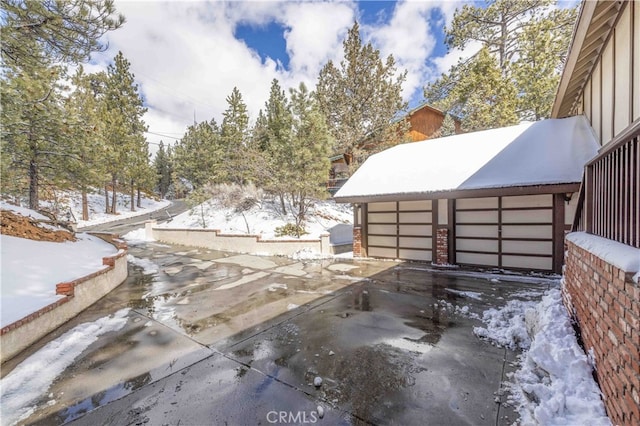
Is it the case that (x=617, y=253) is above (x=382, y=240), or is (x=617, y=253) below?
above

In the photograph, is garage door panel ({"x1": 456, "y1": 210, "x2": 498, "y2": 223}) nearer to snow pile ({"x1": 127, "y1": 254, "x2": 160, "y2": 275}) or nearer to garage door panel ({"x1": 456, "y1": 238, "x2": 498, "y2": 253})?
garage door panel ({"x1": 456, "y1": 238, "x2": 498, "y2": 253})

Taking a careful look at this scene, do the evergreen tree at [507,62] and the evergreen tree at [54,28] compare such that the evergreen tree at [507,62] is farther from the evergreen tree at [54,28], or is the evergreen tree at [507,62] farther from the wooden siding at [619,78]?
the evergreen tree at [54,28]

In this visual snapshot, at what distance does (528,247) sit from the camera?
7797 mm

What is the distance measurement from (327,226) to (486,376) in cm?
1236

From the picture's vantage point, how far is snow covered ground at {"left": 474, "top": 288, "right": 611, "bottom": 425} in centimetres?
223

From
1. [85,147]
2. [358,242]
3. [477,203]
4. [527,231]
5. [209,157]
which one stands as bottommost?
[358,242]

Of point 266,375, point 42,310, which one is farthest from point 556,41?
point 42,310

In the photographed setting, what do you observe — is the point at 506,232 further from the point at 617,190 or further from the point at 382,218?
the point at 617,190

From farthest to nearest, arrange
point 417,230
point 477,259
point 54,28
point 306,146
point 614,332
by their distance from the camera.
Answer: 1. point 306,146
2. point 417,230
3. point 477,259
4. point 54,28
5. point 614,332

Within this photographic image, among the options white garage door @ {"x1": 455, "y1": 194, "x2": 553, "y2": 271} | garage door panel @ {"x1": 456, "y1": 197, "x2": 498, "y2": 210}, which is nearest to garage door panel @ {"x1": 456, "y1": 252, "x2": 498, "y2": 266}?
white garage door @ {"x1": 455, "y1": 194, "x2": 553, "y2": 271}

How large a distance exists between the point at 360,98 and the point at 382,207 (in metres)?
9.68

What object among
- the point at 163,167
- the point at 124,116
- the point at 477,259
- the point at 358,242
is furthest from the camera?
the point at 163,167

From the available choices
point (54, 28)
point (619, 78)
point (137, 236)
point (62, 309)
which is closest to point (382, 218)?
point (619, 78)

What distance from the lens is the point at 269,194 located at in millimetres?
18344
